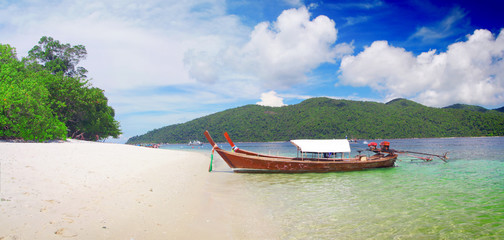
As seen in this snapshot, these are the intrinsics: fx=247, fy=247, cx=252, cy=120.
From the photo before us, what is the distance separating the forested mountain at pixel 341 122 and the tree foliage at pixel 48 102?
97.8m

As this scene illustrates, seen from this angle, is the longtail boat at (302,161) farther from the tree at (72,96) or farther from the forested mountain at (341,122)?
the forested mountain at (341,122)

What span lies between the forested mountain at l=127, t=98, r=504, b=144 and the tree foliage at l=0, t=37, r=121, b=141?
97816 millimetres

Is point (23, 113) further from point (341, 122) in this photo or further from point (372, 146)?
point (341, 122)

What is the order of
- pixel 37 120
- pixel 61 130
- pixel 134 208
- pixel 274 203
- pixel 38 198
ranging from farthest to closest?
1. pixel 61 130
2. pixel 37 120
3. pixel 274 203
4. pixel 134 208
5. pixel 38 198

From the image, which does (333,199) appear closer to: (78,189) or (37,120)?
(78,189)

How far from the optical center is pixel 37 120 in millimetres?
17641

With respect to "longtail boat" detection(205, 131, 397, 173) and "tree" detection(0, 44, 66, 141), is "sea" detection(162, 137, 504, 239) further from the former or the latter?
"tree" detection(0, 44, 66, 141)

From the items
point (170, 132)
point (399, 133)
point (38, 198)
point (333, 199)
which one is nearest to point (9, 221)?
point (38, 198)

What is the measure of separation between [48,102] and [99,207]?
80.4 ft

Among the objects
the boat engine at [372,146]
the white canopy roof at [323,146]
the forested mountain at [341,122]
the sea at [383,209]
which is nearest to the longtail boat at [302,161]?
the white canopy roof at [323,146]

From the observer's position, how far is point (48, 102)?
2488 centimetres

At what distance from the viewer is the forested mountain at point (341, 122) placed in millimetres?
120688

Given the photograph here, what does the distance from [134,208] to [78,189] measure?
2276mm

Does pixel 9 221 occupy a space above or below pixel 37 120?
below
